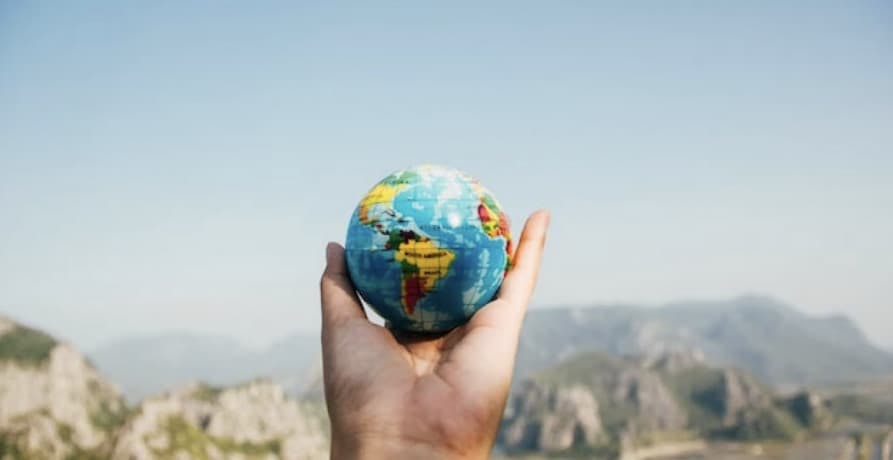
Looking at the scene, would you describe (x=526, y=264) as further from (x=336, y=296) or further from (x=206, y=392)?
(x=206, y=392)

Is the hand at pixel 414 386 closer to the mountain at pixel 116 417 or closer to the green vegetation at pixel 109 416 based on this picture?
the mountain at pixel 116 417

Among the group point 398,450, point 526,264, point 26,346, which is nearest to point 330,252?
point 526,264

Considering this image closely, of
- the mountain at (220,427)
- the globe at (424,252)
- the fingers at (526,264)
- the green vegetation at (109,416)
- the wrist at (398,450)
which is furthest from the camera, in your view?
the green vegetation at (109,416)

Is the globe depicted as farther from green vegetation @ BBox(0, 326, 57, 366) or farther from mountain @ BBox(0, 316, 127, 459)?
green vegetation @ BBox(0, 326, 57, 366)

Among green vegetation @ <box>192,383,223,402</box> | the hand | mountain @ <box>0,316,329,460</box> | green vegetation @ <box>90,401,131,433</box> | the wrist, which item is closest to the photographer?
the wrist

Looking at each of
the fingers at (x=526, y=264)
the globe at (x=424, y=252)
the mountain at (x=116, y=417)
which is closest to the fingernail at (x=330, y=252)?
the globe at (x=424, y=252)

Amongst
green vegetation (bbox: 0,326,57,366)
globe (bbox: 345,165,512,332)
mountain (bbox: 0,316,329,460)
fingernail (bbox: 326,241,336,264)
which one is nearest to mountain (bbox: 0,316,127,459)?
green vegetation (bbox: 0,326,57,366)

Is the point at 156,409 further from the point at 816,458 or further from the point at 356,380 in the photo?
the point at 816,458
